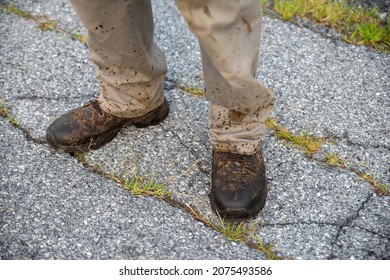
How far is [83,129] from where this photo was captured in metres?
2.62

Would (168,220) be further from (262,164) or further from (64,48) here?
(64,48)

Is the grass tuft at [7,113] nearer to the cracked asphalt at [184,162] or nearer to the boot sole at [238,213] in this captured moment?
the cracked asphalt at [184,162]

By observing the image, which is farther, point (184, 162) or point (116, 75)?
point (184, 162)

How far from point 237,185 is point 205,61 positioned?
0.46 m

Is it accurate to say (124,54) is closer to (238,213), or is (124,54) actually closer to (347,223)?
(238,213)

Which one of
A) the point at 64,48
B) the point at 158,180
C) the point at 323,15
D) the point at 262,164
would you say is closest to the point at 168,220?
the point at 158,180

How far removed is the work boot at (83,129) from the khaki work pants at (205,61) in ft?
0.15

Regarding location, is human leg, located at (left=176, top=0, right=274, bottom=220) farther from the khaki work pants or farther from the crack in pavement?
the crack in pavement

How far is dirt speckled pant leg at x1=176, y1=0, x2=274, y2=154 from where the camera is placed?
1971mm

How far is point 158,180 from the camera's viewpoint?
8.30ft

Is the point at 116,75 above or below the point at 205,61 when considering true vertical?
below

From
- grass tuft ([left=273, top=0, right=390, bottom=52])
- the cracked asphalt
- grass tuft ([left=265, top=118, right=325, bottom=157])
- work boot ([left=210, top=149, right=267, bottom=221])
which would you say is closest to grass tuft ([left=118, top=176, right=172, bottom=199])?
the cracked asphalt

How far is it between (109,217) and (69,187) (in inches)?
8.7

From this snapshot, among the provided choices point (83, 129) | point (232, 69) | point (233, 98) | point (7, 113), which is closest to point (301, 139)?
point (233, 98)
